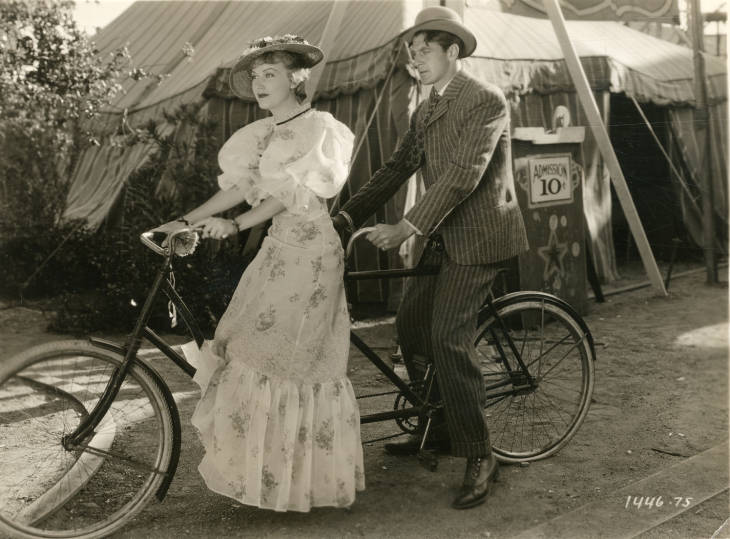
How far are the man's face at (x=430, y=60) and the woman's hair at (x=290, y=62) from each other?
482 mm

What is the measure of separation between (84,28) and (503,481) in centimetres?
553

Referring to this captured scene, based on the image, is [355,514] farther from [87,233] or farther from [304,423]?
[87,233]

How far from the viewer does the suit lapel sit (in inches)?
128

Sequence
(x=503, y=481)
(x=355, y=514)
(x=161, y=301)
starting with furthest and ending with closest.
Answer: (x=161, y=301)
(x=503, y=481)
(x=355, y=514)

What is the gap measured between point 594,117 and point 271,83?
461cm

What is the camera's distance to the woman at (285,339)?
2.95 meters

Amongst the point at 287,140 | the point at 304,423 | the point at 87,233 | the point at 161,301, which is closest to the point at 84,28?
the point at 87,233

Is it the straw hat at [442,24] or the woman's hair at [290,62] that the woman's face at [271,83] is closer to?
the woman's hair at [290,62]

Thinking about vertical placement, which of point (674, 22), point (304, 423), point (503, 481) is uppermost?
point (674, 22)

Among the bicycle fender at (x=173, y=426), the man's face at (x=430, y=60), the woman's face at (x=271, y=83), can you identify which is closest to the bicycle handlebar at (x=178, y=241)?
the bicycle fender at (x=173, y=426)

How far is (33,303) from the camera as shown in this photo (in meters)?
7.25

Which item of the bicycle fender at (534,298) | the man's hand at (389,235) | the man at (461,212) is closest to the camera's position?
the man's hand at (389,235)

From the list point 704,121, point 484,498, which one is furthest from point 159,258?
point 704,121

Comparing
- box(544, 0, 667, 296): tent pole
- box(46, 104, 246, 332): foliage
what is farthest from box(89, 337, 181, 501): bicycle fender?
box(544, 0, 667, 296): tent pole
